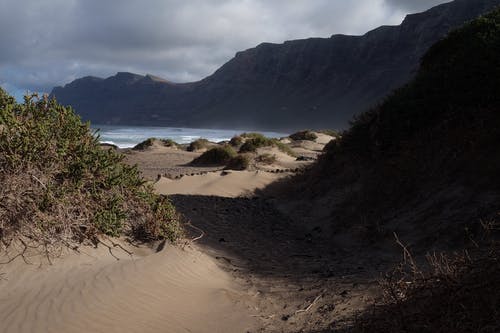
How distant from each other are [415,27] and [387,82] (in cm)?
1411

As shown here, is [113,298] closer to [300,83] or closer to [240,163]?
[240,163]

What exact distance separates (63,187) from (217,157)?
1793 centimetres

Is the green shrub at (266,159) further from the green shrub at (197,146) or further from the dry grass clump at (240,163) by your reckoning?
the green shrub at (197,146)

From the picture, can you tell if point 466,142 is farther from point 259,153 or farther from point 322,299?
point 259,153

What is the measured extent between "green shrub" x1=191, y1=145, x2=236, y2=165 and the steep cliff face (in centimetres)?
5794

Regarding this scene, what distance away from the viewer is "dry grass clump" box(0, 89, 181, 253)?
187 inches

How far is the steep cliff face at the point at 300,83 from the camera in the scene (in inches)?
3987

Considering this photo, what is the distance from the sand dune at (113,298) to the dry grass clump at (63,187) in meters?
0.35

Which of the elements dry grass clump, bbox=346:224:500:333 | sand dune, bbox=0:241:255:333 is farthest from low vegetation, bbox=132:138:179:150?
dry grass clump, bbox=346:224:500:333

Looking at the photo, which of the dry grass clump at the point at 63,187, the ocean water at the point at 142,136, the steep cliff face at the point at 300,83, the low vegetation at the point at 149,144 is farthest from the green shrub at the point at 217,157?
the steep cliff face at the point at 300,83

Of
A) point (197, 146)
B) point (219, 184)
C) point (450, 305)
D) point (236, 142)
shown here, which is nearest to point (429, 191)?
point (450, 305)

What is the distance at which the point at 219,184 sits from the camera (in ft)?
46.5

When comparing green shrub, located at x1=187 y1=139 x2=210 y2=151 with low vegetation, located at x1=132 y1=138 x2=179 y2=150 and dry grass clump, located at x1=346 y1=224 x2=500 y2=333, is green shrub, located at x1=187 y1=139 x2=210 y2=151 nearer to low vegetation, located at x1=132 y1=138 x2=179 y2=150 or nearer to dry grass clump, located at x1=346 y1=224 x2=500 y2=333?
low vegetation, located at x1=132 y1=138 x2=179 y2=150

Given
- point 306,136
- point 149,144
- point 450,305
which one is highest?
point 149,144
